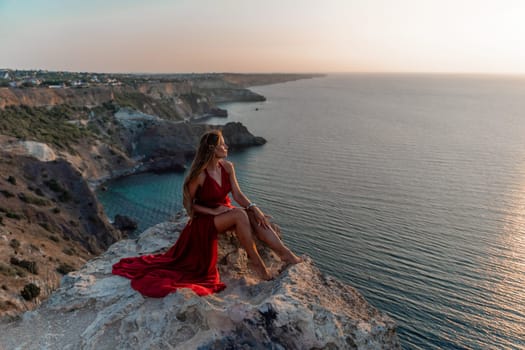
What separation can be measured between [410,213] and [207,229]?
26.7 meters

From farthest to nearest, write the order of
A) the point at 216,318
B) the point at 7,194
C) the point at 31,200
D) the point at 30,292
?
1. the point at 31,200
2. the point at 7,194
3. the point at 30,292
4. the point at 216,318

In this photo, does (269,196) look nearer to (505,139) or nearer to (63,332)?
(63,332)

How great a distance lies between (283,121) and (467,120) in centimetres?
3960

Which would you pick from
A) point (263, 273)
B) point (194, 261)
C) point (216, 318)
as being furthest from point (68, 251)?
point (216, 318)

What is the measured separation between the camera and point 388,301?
1925 cm

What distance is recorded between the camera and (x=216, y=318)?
5250mm

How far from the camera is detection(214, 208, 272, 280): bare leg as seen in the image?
623cm

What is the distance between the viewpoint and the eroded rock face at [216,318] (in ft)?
16.3

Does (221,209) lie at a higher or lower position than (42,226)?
higher

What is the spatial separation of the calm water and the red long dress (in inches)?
545

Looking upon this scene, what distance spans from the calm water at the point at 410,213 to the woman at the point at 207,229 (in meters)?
13.6

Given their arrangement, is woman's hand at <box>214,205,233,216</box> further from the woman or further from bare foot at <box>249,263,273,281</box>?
bare foot at <box>249,263,273,281</box>

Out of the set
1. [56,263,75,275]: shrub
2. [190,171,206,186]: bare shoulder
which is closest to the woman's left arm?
[190,171,206,186]: bare shoulder

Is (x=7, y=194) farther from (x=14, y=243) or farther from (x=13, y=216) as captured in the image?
(x=14, y=243)
